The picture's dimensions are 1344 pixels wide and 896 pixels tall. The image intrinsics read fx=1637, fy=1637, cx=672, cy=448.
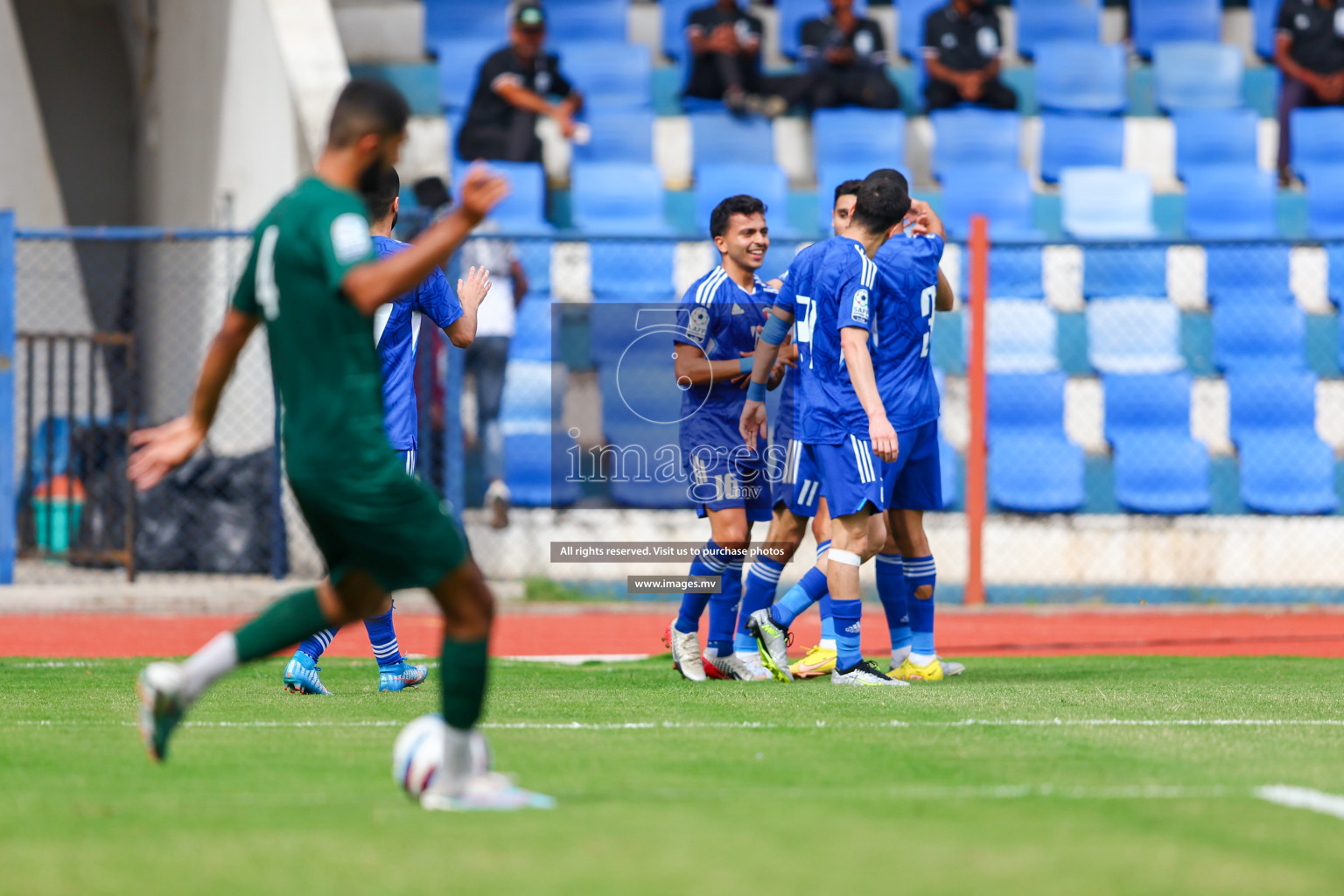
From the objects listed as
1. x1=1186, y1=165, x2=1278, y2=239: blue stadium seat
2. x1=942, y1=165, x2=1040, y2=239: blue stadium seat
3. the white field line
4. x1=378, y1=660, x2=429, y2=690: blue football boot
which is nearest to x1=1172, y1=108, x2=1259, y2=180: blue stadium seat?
x1=1186, y1=165, x2=1278, y2=239: blue stadium seat

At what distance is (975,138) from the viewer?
15.9m

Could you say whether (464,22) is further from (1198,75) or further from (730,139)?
(1198,75)

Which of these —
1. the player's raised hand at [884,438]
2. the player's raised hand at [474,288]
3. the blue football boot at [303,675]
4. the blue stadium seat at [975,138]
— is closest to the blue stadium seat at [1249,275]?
the blue stadium seat at [975,138]

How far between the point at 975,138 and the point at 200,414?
1250 centimetres

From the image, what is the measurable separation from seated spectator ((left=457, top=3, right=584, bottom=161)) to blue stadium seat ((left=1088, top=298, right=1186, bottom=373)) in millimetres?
5104

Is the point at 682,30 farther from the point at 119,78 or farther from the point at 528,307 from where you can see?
the point at 119,78

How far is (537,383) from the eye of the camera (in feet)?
42.0

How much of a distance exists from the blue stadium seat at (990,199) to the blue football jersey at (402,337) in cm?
867

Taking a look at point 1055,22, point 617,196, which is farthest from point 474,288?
point 1055,22

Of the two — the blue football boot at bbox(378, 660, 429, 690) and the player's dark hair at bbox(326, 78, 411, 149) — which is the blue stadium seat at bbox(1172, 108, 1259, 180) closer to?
the blue football boot at bbox(378, 660, 429, 690)

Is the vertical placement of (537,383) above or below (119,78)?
below

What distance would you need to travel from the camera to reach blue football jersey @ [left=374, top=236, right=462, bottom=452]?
22.9ft

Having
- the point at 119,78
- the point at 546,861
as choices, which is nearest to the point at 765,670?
the point at 546,861

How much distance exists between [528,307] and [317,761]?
8332 mm
